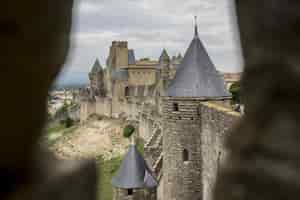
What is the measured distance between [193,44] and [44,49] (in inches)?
389

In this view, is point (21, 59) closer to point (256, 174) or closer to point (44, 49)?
point (44, 49)

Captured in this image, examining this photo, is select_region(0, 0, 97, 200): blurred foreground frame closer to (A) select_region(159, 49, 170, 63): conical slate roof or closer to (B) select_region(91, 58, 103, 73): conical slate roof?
(A) select_region(159, 49, 170, 63): conical slate roof

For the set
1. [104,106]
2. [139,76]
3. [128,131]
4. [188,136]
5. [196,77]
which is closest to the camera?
[188,136]

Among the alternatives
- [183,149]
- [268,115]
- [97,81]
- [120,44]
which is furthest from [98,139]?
[268,115]

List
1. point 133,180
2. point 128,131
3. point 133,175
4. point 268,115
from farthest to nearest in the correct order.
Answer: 1. point 128,131
2. point 133,175
3. point 133,180
4. point 268,115

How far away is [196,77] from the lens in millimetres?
10477

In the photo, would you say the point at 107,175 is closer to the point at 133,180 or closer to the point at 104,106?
the point at 133,180

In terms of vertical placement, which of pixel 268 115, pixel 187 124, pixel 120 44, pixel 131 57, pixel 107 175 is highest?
pixel 120 44

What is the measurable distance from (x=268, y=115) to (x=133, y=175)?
1035cm

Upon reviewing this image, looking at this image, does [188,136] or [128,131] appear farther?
[128,131]

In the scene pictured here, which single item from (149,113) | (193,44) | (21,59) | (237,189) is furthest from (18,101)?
(149,113)

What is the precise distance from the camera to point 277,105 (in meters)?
1.13

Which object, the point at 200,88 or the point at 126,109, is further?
the point at 126,109

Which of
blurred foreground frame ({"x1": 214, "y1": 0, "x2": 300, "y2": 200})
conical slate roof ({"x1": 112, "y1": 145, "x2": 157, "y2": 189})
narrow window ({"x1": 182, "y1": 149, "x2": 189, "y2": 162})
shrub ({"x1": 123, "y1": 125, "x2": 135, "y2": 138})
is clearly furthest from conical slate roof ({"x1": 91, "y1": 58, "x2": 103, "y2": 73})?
blurred foreground frame ({"x1": 214, "y1": 0, "x2": 300, "y2": 200})
